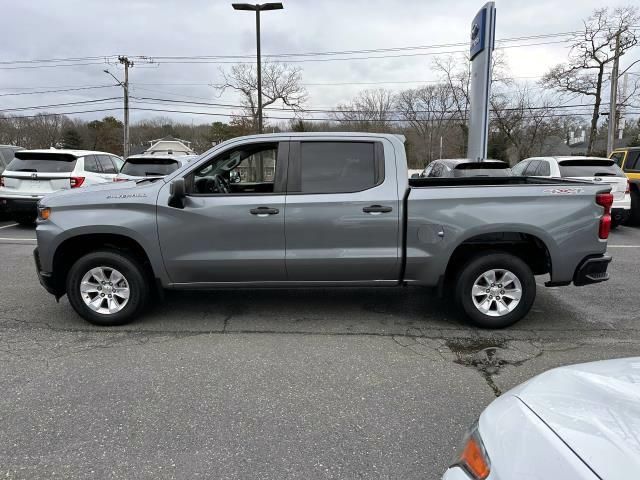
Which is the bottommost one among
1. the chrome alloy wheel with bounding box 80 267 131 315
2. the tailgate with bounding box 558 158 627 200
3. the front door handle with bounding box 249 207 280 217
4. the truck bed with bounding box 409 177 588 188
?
the chrome alloy wheel with bounding box 80 267 131 315

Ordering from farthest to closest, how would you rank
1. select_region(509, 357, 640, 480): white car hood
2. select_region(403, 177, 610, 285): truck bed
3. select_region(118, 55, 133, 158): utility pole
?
select_region(118, 55, 133, 158): utility pole → select_region(403, 177, 610, 285): truck bed → select_region(509, 357, 640, 480): white car hood

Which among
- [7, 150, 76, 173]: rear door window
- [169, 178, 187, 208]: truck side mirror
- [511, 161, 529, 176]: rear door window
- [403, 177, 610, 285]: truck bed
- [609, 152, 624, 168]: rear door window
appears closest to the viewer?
[169, 178, 187, 208]: truck side mirror

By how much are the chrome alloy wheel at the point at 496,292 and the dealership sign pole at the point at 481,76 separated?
11600 mm

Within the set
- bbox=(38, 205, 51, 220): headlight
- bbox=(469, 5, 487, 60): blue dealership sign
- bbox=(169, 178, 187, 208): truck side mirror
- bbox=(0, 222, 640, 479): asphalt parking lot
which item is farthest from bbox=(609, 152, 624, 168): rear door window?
bbox=(38, 205, 51, 220): headlight

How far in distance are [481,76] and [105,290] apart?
47.7 feet

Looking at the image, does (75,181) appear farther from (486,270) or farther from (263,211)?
(486,270)

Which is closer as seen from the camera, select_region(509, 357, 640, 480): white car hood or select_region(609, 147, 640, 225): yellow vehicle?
select_region(509, 357, 640, 480): white car hood

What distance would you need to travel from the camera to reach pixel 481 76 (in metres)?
15.9

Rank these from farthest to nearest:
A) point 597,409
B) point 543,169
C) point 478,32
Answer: point 478,32 < point 543,169 < point 597,409

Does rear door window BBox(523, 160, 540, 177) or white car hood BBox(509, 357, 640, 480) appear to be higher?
rear door window BBox(523, 160, 540, 177)

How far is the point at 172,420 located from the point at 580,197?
3983 mm

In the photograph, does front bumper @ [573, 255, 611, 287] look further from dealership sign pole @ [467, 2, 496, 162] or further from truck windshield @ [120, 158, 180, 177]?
dealership sign pole @ [467, 2, 496, 162]

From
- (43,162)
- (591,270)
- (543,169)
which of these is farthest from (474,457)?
(43,162)

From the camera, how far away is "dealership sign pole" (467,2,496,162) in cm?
1537
